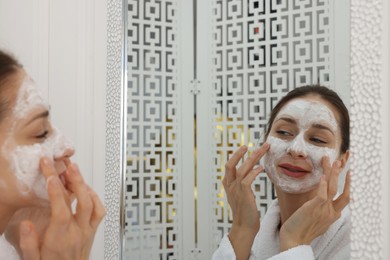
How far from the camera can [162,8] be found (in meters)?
1.11

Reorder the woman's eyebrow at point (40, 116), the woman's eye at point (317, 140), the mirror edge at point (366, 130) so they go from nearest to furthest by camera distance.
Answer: the mirror edge at point (366, 130), the woman's eye at point (317, 140), the woman's eyebrow at point (40, 116)

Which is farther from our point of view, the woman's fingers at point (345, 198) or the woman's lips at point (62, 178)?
the woman's lips at point (62, 178)

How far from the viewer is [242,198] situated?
3.15ft

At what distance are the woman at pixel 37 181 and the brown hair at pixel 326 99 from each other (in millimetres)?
349

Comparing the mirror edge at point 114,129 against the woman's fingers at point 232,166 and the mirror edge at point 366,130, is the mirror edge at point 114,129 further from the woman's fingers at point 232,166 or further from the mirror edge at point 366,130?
the mirror edge at point 366,130

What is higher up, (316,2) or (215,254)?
(316,2)

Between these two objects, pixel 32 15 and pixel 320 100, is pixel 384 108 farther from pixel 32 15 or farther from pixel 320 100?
pixel 32 15

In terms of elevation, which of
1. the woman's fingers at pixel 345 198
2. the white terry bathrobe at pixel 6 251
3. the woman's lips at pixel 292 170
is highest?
the woman's lips at pixel 292 170

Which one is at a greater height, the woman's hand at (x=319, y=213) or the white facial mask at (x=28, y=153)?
the white facial mask at (x=28, y=153)

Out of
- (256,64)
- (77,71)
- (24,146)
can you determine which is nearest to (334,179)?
A: (256,64)

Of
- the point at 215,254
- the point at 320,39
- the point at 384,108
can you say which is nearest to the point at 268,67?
the point at 320,39

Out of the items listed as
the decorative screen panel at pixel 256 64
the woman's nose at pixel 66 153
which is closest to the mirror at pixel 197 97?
the decorative screen panel at pixel 256 64

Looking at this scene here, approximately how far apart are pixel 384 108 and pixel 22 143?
23.4 inches

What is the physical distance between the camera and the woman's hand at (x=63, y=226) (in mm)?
892
